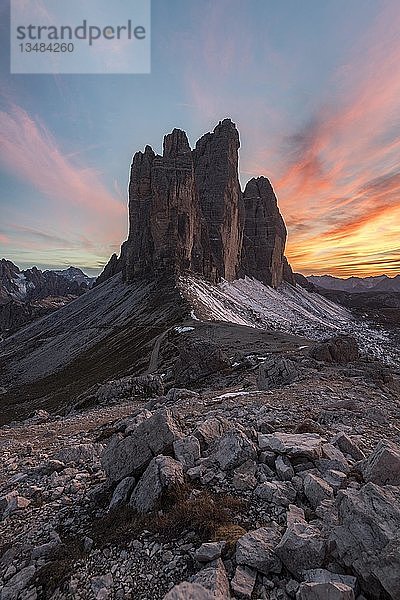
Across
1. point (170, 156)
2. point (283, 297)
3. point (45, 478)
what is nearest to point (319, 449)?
point (45, 478)

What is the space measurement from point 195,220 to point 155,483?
141566 millimetres

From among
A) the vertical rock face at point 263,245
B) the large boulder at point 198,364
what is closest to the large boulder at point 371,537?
the large boulder at point 198,364

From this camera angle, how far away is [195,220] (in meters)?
144

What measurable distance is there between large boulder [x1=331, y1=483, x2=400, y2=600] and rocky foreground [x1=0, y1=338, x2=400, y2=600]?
17 millimetres

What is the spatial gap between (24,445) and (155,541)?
11088mm

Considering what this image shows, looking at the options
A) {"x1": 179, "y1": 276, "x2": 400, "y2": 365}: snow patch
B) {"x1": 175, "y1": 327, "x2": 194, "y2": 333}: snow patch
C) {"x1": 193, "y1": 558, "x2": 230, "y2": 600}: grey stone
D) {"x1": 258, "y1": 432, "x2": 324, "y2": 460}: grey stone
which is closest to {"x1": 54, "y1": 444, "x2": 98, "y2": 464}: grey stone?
{"x1": 258, "y1": 432, "x2": 324, "y2": 460}: grey stone

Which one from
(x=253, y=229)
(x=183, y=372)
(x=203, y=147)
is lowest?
(x=183, y=372)

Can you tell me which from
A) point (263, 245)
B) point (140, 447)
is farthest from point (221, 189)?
point (140, 447)

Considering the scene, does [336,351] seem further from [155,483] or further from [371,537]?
[371,537]

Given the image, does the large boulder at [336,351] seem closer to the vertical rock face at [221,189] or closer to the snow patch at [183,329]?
the snow patch at [183,329]

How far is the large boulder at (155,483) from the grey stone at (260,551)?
7.46ft

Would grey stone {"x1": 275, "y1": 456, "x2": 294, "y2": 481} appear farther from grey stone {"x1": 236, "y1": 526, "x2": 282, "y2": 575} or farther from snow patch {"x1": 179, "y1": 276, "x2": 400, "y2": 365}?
snow patch {"x1": 179, "y1": 276, "x2": 400, "y2": 365}

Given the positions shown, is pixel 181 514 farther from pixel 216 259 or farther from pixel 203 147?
pixel 203 147

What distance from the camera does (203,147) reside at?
17162 cm
